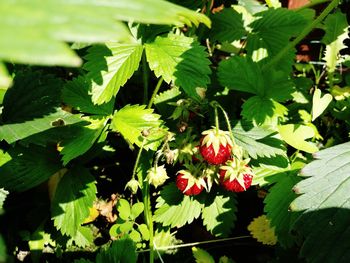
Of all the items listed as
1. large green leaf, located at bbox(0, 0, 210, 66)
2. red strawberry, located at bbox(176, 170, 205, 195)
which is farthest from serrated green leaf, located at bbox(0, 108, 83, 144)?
large green leaf, located at bbox(0, 0, 210, 66)

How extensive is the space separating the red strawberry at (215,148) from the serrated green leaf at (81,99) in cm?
40

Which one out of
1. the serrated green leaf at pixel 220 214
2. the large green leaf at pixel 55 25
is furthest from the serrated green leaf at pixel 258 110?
the large green leaf at pixel 55 25

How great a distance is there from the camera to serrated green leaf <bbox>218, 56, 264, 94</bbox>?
1.45 meters

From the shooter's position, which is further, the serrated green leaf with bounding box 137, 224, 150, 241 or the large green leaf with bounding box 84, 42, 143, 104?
the serrated green leaf with bounding box 137, 224, 150, 241

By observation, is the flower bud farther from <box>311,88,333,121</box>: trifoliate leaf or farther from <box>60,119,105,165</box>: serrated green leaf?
<box>311,88,333,121</box>: trifoliate leaf

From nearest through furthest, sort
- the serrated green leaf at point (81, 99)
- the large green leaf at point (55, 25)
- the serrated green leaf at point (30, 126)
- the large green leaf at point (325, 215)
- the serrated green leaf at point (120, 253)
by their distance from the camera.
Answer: the large green leaf at point (55, 25) → the large green leaf at point (325, 215) → the serrated green leaf at point (30, 126) → the serrated green leaf at point (120, 253) → the serrated green leaf at point (81, 99)

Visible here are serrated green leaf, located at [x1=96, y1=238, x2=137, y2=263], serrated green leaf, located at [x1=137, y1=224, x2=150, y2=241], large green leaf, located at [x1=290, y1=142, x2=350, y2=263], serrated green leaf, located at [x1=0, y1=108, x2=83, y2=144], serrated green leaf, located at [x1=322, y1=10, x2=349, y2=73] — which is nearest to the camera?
large green leaf, located at [x1=290, y1=142, x2=350, y2=263]

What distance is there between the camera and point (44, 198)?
1.67 metres

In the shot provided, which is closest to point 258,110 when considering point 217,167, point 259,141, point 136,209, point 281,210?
point 259,141

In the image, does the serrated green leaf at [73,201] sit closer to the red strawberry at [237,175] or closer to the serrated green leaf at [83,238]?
the serrated green leaf at [83,238]

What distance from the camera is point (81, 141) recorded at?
1325 mm

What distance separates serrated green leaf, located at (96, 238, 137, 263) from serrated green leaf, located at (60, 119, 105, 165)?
0.33 m

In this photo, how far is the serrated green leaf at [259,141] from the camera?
1.37m

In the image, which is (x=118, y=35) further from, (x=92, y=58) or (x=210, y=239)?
(x=210, y=239)
